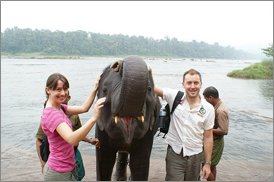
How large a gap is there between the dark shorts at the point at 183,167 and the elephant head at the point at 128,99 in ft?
2.77

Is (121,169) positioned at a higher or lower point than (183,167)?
lower

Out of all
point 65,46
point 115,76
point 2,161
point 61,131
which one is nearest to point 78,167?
point 61,131

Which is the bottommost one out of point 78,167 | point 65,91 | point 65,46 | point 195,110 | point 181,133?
point 78,167

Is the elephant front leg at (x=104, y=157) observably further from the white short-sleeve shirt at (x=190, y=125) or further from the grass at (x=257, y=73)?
the grass at (x=257, y=73)

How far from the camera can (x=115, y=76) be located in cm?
297

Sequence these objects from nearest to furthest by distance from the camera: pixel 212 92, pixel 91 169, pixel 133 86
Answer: pixel 133 86 < pixel 212 92 < pixel 91 169

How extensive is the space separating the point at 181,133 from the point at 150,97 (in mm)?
776

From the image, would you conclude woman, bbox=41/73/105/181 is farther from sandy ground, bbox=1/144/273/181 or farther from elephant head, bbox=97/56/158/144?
sandy ground, bbox=1/144/273/181

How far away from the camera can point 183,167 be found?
11.2ft

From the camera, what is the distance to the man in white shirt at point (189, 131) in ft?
11.0

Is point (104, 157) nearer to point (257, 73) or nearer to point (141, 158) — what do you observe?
point (141, 158)

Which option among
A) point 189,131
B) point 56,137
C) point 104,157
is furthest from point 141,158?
point 56,137

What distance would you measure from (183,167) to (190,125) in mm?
571

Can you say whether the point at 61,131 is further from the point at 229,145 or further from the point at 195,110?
the point at 229,145
